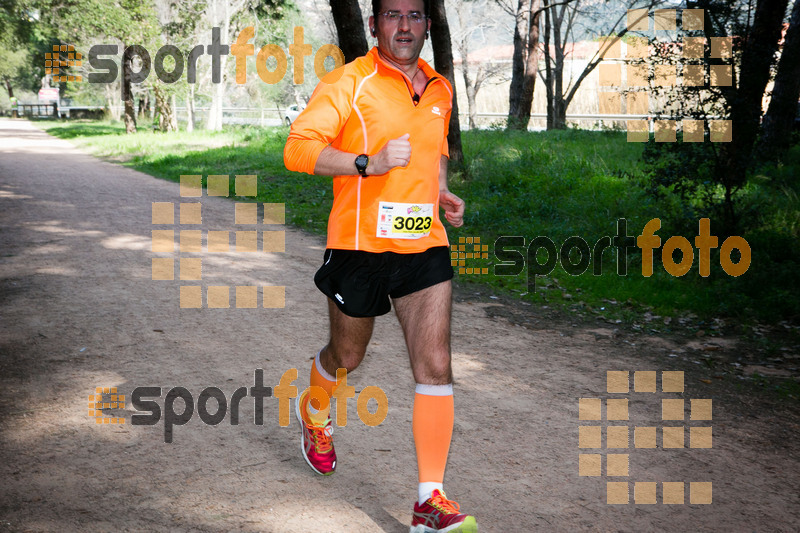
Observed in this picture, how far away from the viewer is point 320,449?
378cm

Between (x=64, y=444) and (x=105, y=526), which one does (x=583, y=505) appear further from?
(x=64, y=444)

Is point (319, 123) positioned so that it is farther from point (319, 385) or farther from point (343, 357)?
point (319, 385)

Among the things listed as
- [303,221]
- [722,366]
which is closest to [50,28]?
[303,221]

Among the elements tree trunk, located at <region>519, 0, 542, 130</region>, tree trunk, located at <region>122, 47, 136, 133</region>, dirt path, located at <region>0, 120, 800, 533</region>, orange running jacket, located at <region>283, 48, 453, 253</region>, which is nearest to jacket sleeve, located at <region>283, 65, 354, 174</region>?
orange running jacket, located at <region>283, 48, 453, 253</region>

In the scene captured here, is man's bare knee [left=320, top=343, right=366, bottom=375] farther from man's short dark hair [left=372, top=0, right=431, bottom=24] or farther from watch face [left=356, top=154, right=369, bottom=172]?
man's short dark hair [left=372, top=0, right=431, bottom=24]

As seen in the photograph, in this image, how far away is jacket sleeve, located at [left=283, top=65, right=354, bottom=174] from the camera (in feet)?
9.92

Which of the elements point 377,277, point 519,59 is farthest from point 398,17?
point 519,59

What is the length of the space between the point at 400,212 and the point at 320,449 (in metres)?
1.41

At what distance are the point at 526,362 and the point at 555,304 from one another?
6.86 feet

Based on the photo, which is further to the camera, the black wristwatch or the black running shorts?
the black running shorts

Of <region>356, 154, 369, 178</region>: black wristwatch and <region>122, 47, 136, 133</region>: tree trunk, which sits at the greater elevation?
<region>122, 47, 136, 133</region>: tree trunk

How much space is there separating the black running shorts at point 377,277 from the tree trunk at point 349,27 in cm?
928

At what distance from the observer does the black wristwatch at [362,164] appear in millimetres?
2965

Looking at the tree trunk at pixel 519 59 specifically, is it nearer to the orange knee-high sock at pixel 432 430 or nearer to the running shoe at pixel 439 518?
the orange knee-high sock at pixel 432 430
